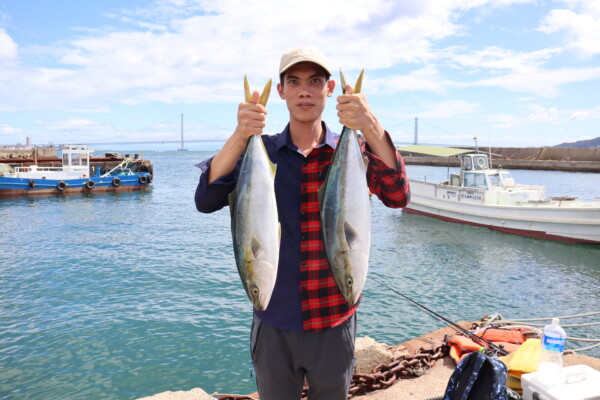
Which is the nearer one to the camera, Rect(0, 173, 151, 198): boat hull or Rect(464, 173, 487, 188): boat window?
Rect(464, 173, 487, 188): boat window

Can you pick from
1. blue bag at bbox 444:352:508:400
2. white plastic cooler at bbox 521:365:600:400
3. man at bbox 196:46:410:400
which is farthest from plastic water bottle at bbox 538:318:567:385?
man at bbox 196:46:410:400

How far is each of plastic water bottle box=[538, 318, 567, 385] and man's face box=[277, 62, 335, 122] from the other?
2953 mm

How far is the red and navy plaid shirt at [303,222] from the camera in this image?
2.31 metres

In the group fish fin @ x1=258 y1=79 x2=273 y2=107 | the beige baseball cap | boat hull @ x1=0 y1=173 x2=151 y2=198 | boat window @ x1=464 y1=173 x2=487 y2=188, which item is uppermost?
the beige baseball cap

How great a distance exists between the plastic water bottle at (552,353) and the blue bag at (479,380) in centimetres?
40

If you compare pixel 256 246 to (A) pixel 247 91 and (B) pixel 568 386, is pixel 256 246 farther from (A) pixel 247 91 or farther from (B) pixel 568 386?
(B) pixel 568 386

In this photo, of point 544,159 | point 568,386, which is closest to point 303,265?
point 568,386

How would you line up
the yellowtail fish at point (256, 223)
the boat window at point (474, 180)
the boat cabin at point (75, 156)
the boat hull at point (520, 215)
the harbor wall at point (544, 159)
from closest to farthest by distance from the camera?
the yellowtail fish at point (256, 223) < the boat hull at point (520, 215) < the boat window at point (474, 180) < the boat cabin at point (75, 156) < the harbor wall at point (544, 159)

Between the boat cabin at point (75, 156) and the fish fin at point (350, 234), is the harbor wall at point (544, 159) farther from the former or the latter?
the fish fin at point (350, 234)

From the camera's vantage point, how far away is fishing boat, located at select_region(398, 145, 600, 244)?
16.8 metres

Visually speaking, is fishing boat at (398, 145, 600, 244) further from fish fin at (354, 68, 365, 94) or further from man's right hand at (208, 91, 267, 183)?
man's right hand at (208, 91, 267, 183)

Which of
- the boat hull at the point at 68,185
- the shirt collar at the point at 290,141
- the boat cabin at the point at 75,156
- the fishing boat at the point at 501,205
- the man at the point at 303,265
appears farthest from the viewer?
the boat cabin at the point at 75,156

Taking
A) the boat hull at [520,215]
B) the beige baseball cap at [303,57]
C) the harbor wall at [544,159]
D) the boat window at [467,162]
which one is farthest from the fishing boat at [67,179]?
the harbor wall at [544,159]

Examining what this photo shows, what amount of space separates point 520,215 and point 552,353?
15914mm
